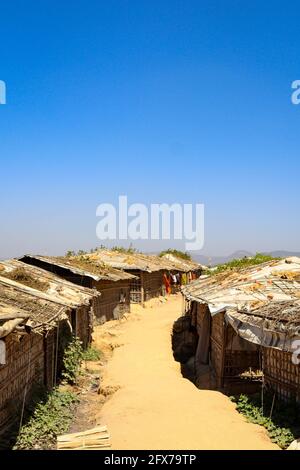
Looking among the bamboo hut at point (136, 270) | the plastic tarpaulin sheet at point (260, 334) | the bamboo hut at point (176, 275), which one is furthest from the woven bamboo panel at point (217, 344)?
the bamboo hut at point (176, 275)

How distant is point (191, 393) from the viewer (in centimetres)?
1176

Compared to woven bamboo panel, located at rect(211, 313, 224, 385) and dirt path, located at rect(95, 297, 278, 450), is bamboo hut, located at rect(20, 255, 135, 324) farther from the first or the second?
woven bamboo panel, located at rect(211, 313, 224, 385)

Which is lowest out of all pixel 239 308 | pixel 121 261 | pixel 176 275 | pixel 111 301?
pixel 176 275

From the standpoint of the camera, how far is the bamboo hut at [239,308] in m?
12.5

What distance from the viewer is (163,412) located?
10.2 metres

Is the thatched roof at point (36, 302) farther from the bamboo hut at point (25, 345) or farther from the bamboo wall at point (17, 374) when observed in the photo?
the bamboo wall at point (17, 374)

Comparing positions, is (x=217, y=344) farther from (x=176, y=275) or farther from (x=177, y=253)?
(x=177, y=253)

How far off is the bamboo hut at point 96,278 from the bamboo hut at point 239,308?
304 inches

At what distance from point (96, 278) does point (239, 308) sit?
9725mm

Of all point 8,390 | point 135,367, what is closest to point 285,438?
point 8,390

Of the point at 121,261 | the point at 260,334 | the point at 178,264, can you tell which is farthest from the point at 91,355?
the point at 178,264

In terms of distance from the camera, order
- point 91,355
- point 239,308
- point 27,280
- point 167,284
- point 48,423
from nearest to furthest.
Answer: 1. point 48,423
2. point 239,308
3. point 27,280
4. point 91,355
5. point 167,284

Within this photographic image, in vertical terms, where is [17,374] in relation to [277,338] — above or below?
below

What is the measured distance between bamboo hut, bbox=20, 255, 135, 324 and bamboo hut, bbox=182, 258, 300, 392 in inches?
304
